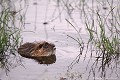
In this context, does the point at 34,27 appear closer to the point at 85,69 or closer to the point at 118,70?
the point at 85,69

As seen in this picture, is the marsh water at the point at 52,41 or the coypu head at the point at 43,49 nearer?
the marsh water at the point at 52,41

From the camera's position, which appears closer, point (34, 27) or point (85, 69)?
point (85, 69)

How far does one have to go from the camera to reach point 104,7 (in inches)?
128

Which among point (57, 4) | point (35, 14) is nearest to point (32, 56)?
point (35, 14)

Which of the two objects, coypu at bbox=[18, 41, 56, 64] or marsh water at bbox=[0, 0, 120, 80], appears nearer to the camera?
marsh water at bbox=[0, 0, 120, 80]

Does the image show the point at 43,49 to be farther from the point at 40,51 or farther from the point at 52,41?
the point at 52,41

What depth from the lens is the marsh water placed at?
73.2 inches

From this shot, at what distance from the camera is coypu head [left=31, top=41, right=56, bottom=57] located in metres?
2.14

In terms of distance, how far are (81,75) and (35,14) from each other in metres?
1.48

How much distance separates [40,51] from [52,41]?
12.1 inches

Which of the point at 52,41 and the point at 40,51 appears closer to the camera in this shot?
the point at 40,51

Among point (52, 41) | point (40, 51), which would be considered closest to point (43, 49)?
point (40, 51)

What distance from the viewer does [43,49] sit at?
218 cm

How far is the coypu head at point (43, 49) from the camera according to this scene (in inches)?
84.4
